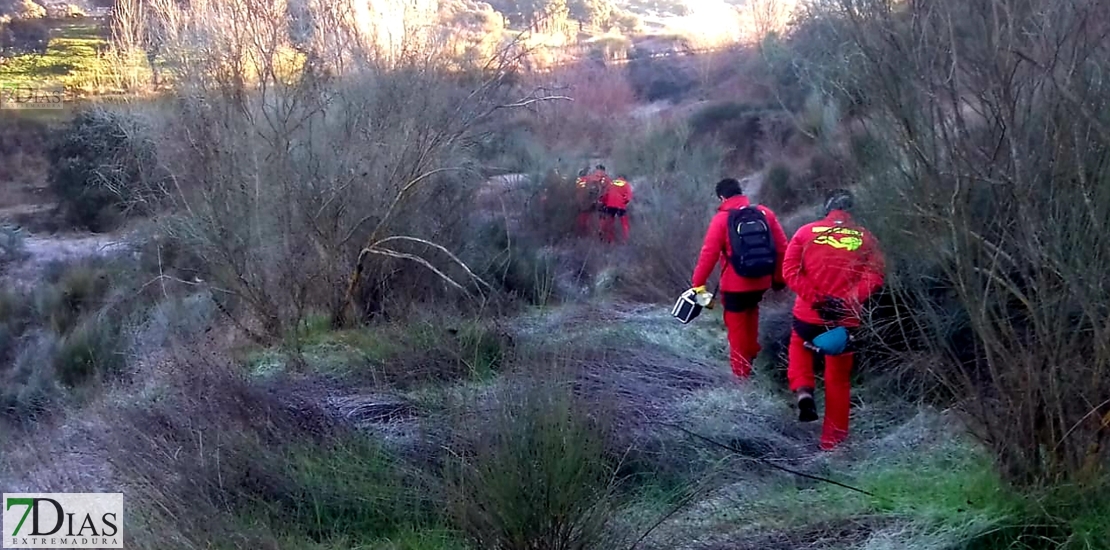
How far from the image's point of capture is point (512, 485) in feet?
11.8

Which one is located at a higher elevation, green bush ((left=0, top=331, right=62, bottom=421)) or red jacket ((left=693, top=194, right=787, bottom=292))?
red jacket ((left=693, top=194, right=787, bottom=292))

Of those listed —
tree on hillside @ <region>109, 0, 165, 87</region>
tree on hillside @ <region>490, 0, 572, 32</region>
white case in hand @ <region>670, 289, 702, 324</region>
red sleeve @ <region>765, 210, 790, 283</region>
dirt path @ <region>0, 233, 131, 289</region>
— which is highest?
tree on hillside @ <region>490, 0, 572, 32</region>

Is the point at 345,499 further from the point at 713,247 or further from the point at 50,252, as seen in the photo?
the point at 50,252

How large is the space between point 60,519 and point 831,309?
13.8 ft

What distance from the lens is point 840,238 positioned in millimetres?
5789

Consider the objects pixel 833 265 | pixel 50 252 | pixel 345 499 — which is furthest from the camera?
pixel 50 252

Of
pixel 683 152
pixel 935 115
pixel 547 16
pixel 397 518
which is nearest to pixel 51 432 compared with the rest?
pixel 397 518

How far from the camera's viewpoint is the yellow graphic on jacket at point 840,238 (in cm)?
575

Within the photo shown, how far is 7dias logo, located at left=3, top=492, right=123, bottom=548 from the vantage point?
4191mm

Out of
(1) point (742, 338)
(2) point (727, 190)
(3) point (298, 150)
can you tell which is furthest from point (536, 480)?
(3) point (298, 150)

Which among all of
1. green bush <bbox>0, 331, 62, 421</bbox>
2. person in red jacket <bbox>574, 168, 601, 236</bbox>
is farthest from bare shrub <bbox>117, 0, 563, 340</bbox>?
person in red jacket <bbox>574, 168, 601, 236</bbox>

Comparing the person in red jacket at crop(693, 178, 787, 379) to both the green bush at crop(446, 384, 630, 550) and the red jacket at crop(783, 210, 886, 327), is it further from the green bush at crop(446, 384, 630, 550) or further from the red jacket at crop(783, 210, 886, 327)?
the green bush at crop(446, 384, 630, 550)

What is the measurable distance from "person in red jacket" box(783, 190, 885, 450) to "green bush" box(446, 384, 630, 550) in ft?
7.94

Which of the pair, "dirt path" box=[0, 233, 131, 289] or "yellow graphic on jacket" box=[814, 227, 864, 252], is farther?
"dirt path" box=[0, 233, 131, 289]
